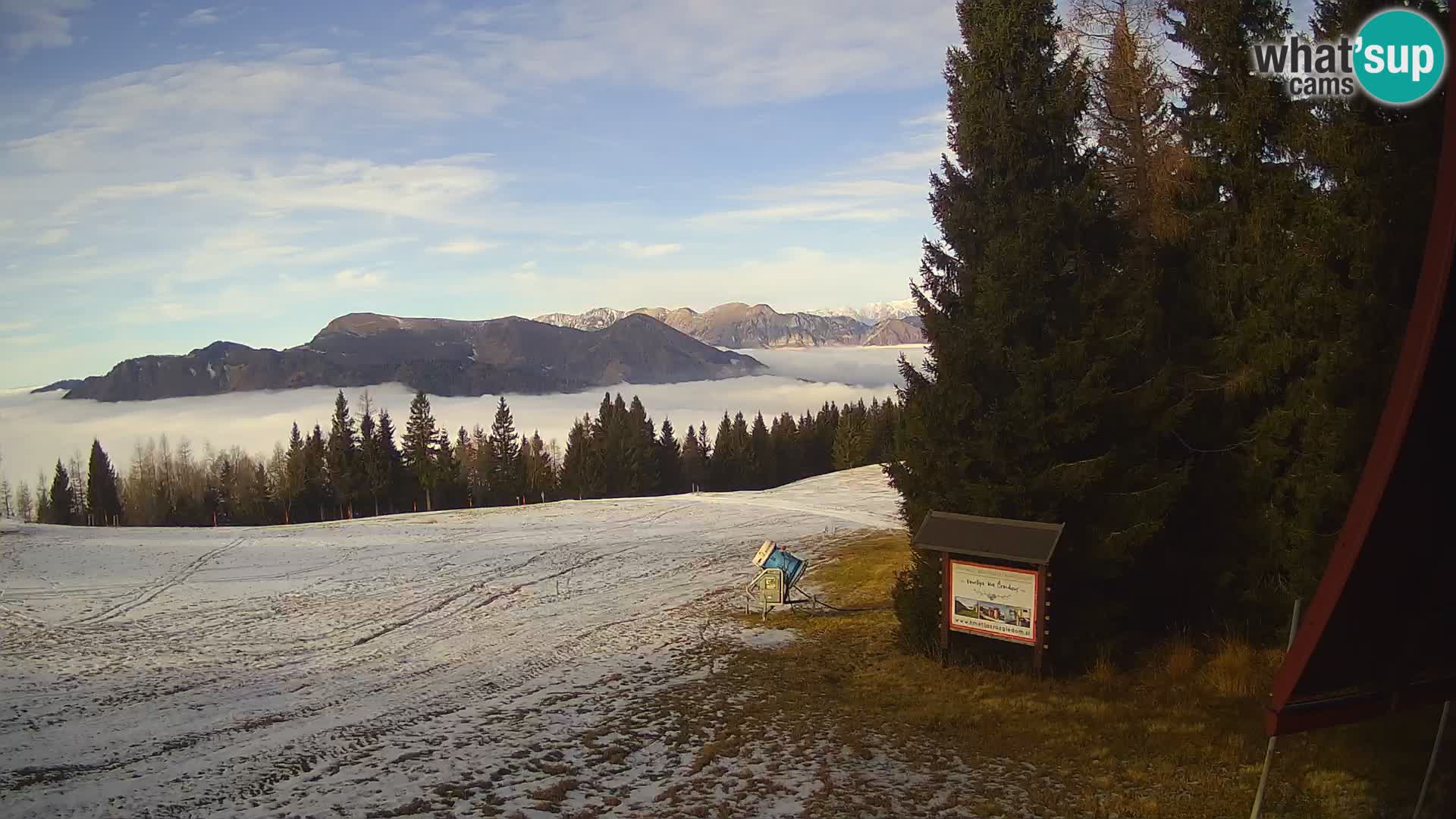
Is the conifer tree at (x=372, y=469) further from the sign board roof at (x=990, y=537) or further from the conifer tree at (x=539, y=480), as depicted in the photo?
the sign board roof at (x=990, y=537)

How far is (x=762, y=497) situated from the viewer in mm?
60281

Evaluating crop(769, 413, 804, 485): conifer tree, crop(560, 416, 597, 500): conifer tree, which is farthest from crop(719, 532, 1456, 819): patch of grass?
crop(769, 413, 804, 485): conifer tree

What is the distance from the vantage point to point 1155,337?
17.5 meters

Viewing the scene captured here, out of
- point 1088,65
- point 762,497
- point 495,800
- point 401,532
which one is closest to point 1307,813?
point 495,800

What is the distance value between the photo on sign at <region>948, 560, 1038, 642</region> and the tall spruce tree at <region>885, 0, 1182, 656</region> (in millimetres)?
900

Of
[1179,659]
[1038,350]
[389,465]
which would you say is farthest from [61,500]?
[1179,659]

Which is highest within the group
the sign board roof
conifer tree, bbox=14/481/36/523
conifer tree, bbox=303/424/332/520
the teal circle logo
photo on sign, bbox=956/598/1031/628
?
the teal circle logo

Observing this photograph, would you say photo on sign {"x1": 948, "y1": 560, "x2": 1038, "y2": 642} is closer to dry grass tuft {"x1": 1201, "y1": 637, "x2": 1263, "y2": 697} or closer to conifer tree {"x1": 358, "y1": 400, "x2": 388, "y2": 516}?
dry grass tuft {"x1": 1201, "y1": 637, "x2": 1263, "y2": 697}

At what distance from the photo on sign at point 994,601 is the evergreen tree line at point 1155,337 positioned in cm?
78

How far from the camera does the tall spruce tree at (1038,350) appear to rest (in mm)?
15539

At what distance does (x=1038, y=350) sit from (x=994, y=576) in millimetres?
4283

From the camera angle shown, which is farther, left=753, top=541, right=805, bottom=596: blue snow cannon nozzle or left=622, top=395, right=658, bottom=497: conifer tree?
left=622, top=395, right=658, bottom=497: conifer tree

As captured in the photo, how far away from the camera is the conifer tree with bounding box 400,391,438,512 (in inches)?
3327

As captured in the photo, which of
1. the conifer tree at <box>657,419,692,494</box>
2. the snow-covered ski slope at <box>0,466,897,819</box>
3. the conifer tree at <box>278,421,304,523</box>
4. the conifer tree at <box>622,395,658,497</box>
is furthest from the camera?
the conifer tree at <box>657,419,692,494</box>
